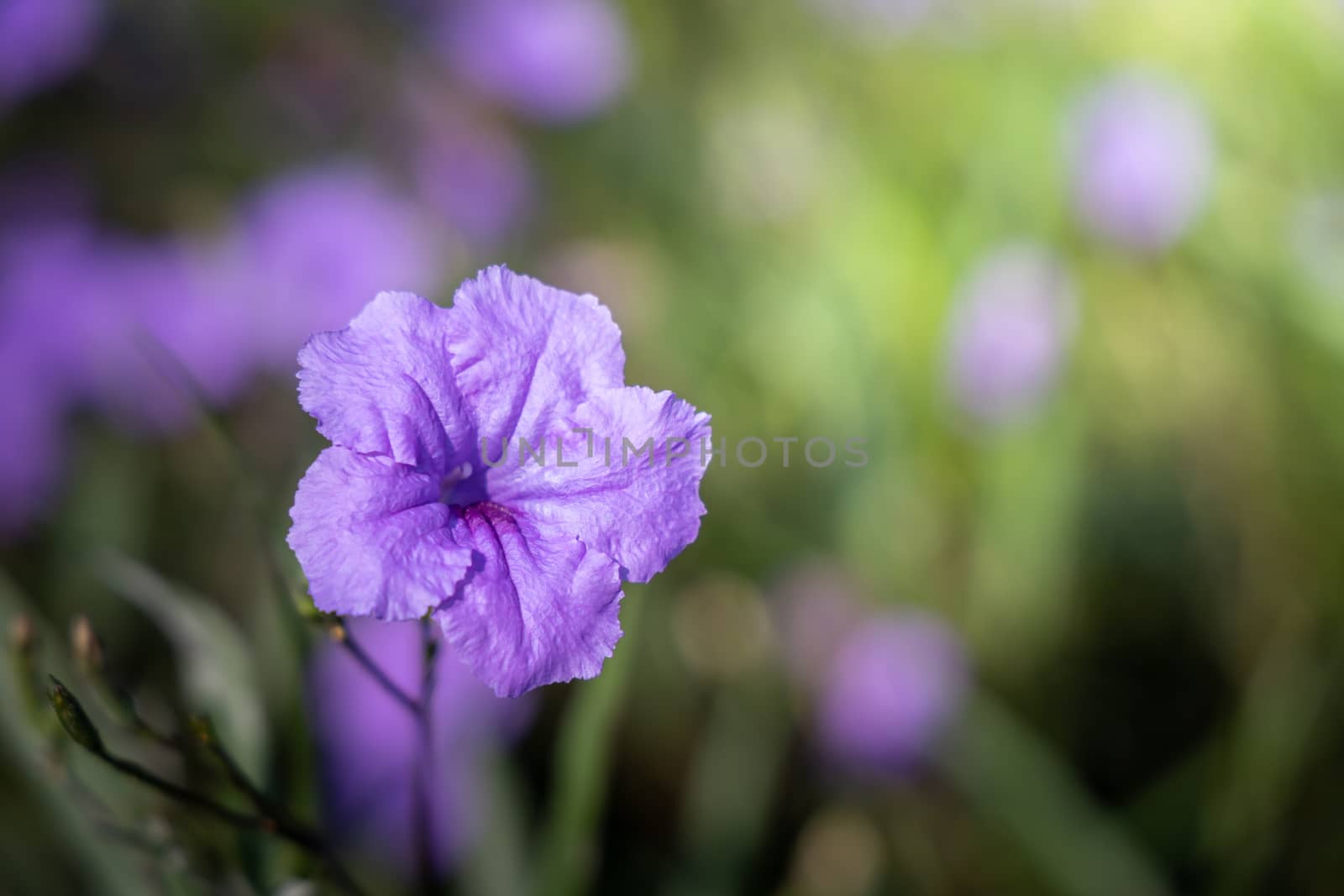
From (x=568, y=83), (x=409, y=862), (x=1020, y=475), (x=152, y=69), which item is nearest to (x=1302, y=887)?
(x=1020, y=475)

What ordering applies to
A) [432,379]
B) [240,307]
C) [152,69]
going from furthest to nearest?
[152,69]
[240,307]
[432,379]

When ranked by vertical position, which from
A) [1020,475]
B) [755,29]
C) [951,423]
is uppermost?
[755,29]

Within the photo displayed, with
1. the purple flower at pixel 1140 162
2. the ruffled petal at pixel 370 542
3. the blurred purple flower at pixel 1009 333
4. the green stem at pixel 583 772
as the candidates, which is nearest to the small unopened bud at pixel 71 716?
the ruffled petal at pixel 370 542

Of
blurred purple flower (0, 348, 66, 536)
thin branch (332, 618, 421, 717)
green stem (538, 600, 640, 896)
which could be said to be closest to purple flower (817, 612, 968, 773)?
green stem (538, 600, 640, 896)

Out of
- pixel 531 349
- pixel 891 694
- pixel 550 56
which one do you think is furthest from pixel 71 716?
pixel 550 56

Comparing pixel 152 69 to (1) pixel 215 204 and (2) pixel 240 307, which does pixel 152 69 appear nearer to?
(1) pixel 215 204

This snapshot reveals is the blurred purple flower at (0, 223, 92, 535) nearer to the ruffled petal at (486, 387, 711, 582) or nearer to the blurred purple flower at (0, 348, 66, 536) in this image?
the blurred purple flower at (0, 348, 66, 536)
